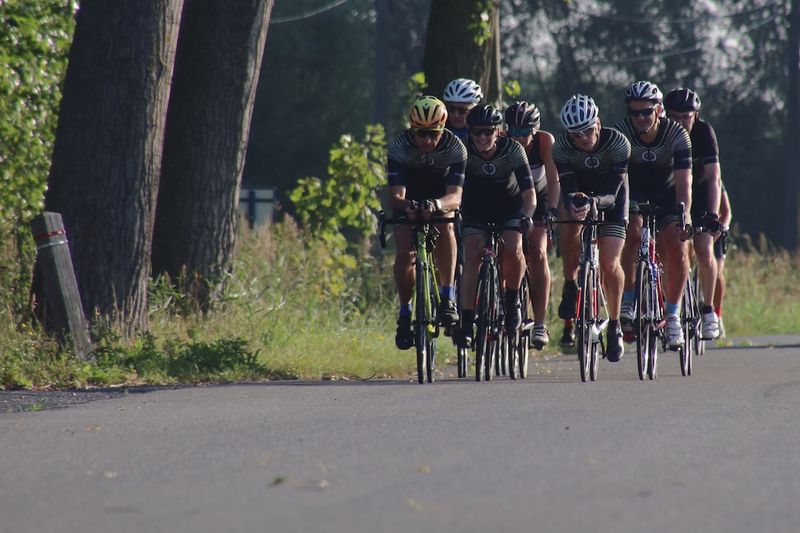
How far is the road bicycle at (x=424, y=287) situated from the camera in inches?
484

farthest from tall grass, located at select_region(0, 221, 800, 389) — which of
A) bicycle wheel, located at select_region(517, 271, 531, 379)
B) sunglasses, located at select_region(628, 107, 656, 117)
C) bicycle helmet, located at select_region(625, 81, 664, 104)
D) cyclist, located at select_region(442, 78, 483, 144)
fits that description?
bicycle helmet, located at select_region(625, 81, 664, 104)

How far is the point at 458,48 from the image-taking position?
18734 millimetres

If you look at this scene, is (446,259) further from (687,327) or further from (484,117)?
(687,327)

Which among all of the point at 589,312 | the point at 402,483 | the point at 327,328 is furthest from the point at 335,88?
the point at 402,483

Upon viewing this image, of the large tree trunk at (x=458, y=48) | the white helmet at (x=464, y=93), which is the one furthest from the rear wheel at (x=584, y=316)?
the large tree trunk at (x=458, y=48)

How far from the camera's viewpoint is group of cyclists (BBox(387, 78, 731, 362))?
40.9 feet

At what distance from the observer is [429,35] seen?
1919 cm

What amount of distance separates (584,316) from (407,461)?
518cm

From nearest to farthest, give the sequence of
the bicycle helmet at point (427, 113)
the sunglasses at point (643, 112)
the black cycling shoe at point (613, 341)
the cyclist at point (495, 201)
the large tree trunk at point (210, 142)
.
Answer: the bicycle helmet at point (427, 113) → the cyclist at point (495, 201) → the black cycling shoe at point (613, 341) → the sunglasses at point (643, 112) → the large tree trunk at point (210, 142)

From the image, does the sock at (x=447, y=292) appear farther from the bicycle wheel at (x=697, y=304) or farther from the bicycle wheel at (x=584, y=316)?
the bicycle wheel at (x=697, y=304)

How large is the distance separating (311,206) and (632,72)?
138ft

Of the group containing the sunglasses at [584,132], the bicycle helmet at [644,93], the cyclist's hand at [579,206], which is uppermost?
the bicycle helmet at [644,93]

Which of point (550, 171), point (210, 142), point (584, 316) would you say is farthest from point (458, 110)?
point (210, 142)

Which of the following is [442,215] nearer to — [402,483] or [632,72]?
[402,483]
